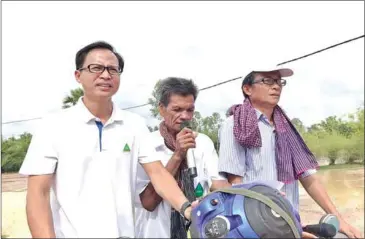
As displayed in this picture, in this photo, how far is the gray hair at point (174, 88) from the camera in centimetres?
215

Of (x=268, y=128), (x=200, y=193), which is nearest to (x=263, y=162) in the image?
(x=268, y=128)

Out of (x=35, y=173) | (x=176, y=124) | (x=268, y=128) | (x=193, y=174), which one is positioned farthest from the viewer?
(x=176, y=124)

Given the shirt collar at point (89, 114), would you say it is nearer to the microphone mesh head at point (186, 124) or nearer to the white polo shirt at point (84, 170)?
the white polo shirt at point (84, 170)

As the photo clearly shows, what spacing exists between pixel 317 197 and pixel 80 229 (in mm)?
1142

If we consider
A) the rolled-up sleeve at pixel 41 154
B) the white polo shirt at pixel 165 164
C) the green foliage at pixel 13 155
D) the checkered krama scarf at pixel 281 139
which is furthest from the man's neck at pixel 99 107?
the green foliage at pixel 13 155

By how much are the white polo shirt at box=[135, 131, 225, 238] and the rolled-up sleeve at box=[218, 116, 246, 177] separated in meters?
0.09

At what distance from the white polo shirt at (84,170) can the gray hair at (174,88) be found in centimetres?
62

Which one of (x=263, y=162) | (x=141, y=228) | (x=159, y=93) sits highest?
(x=159, y=93)

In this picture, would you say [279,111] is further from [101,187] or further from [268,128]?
[101,187]

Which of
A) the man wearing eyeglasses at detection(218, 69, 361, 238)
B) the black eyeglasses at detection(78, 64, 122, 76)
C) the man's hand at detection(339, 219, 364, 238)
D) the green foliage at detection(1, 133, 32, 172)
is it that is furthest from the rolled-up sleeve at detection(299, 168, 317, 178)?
the green foliage at detection(1, 133, 32, 172)

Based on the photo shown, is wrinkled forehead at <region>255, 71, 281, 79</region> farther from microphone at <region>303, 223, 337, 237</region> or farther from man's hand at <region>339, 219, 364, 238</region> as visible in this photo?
microphone at <region>303, 223, 337, 237</region>

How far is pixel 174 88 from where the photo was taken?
7.11 feet

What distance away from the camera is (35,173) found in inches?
54.4

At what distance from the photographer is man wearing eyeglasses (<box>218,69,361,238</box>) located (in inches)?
75.0
